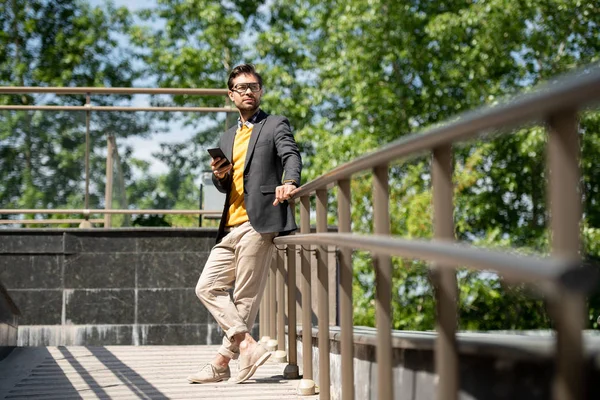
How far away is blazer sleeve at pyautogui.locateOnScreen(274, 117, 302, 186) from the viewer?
5281 mm

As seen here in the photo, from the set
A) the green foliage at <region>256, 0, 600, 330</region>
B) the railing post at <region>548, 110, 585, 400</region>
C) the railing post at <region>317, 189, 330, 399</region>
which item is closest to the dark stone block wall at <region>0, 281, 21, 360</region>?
the railing post at <region>317, 189, 330, 399</region>

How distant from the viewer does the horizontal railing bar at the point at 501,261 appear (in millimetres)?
1539

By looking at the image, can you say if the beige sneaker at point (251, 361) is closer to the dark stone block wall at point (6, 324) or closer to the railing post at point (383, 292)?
the dark stone block wall at point (6, 324)

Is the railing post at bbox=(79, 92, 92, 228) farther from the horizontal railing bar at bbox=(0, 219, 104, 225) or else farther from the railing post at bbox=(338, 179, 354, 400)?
the railing post at bbox=(338, 179, 354, 400)

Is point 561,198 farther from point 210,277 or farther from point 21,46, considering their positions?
point 21,46

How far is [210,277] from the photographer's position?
18.0 feet

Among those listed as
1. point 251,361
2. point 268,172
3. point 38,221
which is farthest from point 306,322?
point 38,221

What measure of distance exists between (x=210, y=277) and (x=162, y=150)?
4.13 m

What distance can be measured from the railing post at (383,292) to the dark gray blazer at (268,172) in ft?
6.55

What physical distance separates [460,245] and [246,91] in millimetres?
3500

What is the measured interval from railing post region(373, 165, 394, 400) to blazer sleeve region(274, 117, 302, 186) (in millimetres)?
1966

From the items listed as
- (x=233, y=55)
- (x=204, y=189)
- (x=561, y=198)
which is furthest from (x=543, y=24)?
(x=561, y=198)

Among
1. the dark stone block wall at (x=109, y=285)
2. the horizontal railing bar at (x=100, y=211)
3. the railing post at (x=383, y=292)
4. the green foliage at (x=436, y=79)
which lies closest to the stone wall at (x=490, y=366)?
the railing post at (x=383, y=292)

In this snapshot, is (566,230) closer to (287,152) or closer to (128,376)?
(287,152)
